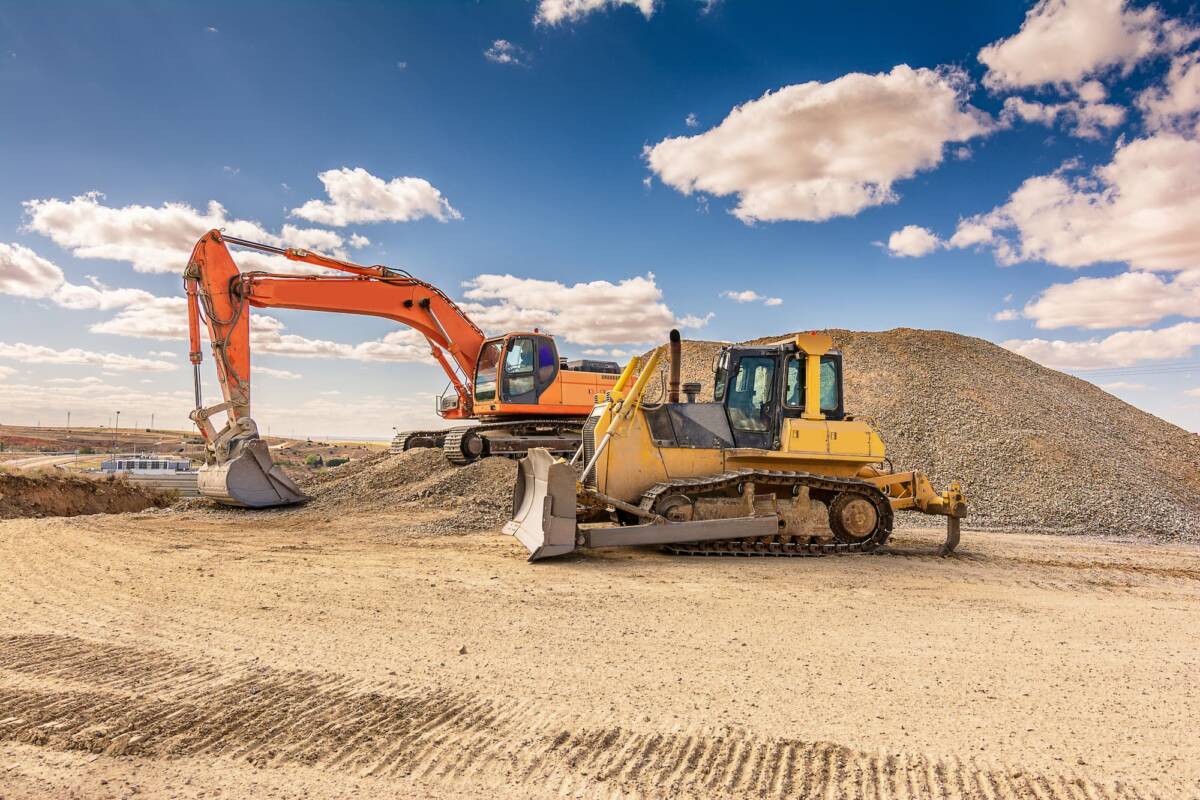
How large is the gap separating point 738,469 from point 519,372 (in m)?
7.34

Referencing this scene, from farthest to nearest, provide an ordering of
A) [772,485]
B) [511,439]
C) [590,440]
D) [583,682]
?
1. [511,439]
2. [590,440]
3. [772,485]
4. [583,682]

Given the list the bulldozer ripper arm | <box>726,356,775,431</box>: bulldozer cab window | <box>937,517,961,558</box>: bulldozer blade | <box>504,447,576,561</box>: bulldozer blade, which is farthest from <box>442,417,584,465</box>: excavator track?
<box>937,517,961,558</box>: bulldozer blade

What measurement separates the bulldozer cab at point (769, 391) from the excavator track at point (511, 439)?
243 inches

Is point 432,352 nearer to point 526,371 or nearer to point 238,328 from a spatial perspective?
point 526,371

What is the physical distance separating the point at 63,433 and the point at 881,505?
113m

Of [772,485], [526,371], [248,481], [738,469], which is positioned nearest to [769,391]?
[738,469]

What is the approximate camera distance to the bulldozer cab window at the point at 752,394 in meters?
10.5

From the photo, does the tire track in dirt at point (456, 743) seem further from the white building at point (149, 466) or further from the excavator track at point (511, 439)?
the white building at point (149, 466)

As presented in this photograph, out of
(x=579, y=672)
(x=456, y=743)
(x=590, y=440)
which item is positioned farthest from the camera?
(x=590, y=440)

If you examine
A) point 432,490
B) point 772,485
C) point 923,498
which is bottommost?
point 432,490

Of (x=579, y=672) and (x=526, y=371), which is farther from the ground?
(x=526, y=371)

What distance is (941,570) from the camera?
9.43m

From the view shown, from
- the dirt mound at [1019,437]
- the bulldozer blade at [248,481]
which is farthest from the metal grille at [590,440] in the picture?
the dirt mound at [1019,437]

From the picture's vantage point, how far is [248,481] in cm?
1441
